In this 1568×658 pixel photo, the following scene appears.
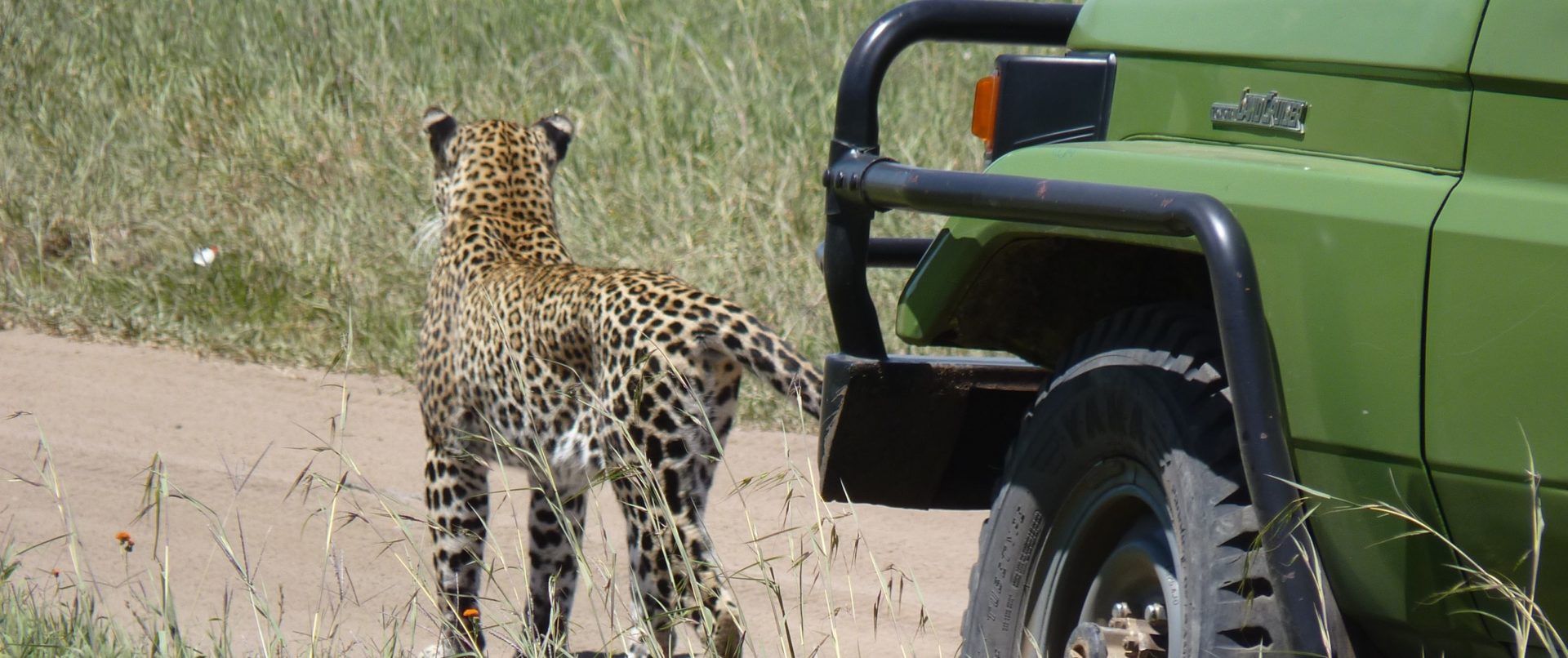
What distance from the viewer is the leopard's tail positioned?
4.22m

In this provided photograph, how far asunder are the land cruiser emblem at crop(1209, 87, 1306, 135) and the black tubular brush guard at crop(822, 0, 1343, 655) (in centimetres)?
29

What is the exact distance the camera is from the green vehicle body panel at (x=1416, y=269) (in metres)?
2.01

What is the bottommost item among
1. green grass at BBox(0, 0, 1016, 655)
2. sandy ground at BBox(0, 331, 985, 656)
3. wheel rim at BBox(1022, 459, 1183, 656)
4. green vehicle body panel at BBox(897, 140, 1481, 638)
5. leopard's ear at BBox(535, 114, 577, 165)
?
sandy ground at BBox(0, 331, 985, 656)

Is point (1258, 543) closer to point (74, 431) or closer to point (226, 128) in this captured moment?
point (74, 431)

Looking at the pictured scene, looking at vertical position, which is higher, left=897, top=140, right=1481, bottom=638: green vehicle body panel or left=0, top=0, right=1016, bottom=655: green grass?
left=897, top=140, right=1481, bottom=638: green vehicle body panel

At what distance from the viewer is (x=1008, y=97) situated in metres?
3.06

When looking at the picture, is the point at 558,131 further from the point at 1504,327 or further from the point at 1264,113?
the point at 1504,327

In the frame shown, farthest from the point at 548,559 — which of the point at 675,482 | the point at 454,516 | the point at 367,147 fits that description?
the point at 367,147

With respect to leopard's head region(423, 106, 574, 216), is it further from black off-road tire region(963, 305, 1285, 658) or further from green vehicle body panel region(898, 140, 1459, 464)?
green vehicle body panel region(898, 140, 1459, 464)

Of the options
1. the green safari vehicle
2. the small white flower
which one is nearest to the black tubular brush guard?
the green safari vehicle

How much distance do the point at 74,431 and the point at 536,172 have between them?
212cm

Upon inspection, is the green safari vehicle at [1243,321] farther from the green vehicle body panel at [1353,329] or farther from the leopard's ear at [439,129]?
the leopard's ear at [439,129]

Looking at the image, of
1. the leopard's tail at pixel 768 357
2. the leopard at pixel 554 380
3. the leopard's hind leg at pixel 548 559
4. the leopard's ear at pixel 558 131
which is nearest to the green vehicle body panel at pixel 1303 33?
the leopard at pixel 554 380

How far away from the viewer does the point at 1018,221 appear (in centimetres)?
262
